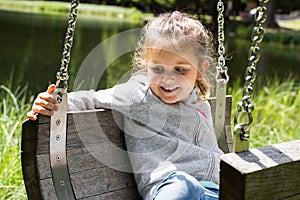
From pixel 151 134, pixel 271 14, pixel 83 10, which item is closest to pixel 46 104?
pixel 151 134

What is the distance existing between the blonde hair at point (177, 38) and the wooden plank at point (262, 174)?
2.34ft

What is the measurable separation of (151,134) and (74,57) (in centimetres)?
770

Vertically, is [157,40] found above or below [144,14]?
above

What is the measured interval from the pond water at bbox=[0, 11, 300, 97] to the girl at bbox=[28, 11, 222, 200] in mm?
2792

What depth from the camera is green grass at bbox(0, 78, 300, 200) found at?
237cm

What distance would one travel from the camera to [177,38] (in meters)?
1.76

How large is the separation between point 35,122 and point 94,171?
0.32m

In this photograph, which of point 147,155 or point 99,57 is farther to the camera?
point 99,57

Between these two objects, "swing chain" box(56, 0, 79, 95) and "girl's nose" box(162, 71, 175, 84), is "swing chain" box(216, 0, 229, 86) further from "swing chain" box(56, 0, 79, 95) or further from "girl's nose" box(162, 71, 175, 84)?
"swing chain" box(56, 0, 79, 95)

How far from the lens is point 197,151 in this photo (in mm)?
1777

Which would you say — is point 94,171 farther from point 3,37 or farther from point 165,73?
point 3,37

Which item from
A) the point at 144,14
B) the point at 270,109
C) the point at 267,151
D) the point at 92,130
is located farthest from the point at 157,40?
the point at 144,14

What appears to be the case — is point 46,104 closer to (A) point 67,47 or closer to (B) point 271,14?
(A) point 67,47

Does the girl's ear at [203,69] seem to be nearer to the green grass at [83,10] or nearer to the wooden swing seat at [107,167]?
the wooden swing seat at [107,167]
